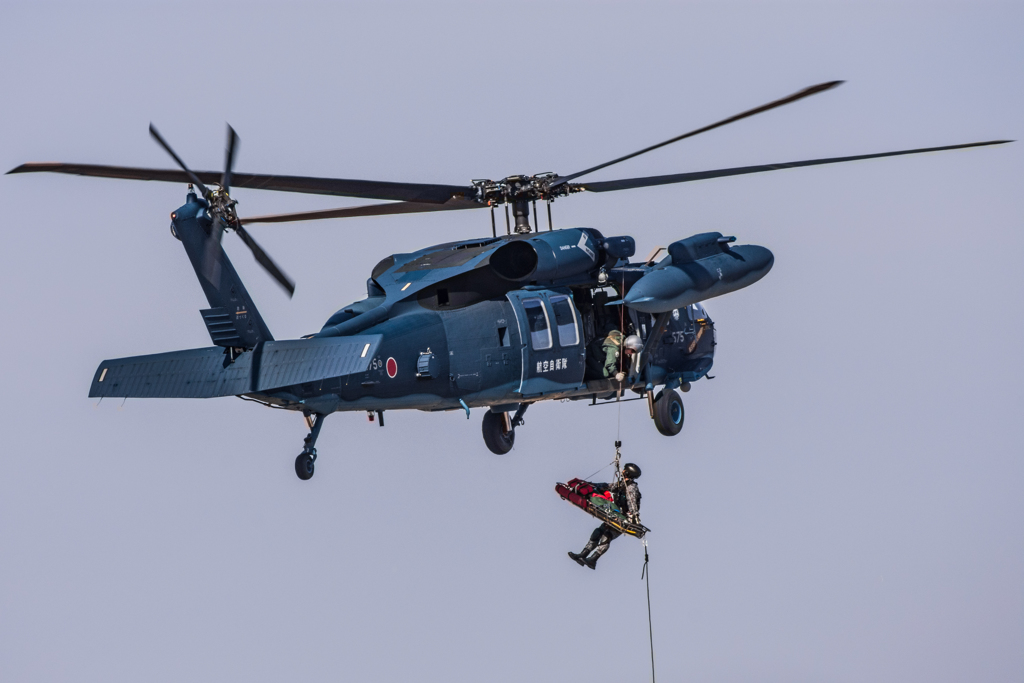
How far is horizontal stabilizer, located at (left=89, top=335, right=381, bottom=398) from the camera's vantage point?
17531 millimetres

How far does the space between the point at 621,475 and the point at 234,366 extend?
241 inches

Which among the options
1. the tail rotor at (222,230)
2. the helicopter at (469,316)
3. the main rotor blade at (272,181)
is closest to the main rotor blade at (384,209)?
the helicopter at (469,316)

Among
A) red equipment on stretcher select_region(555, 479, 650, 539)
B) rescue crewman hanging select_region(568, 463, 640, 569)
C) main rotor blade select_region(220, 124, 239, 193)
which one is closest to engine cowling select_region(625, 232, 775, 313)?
rescue crewman hanging select_region(568, 463, 640, 569)

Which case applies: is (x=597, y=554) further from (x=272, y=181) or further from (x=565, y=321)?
(x=272, y=181)

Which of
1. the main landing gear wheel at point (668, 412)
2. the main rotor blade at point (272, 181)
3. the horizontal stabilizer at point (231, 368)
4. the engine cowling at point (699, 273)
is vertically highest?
the main rotor blade at point (272, 181)

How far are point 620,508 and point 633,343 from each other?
97.9 inches

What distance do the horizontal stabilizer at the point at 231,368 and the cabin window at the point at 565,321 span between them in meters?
4.31

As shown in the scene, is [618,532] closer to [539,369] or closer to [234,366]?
[539,369]

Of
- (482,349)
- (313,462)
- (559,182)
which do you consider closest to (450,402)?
(482,349)

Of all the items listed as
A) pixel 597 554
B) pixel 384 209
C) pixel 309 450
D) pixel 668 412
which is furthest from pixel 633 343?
pixel 309 450

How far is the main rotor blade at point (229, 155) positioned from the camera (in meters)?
16.5

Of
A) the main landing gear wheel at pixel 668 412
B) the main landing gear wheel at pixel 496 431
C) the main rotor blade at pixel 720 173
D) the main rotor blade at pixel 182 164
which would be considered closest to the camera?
the main rotor blade at pixel 182 164

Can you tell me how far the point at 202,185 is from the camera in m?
17.7

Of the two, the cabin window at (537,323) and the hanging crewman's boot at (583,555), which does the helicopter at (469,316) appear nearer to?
the cabin window at (537,323)
